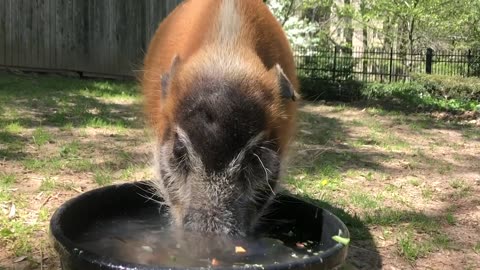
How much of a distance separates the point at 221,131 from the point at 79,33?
1163cm

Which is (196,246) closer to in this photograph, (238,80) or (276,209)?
(238,80)

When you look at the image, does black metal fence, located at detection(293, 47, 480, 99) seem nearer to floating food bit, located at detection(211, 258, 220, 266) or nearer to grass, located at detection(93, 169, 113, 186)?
grass, located at detection(93, 169, 113, 186)

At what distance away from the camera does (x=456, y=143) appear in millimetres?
8383

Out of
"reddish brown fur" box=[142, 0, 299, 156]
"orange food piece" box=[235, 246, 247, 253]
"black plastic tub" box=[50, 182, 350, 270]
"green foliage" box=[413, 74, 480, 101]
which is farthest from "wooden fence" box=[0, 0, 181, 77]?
"orange food piece" box=[235, 246, 247, 253]

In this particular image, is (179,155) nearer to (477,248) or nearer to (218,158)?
(218,158)

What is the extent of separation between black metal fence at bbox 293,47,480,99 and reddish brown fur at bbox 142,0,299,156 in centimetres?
1022

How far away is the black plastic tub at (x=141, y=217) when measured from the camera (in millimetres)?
2328

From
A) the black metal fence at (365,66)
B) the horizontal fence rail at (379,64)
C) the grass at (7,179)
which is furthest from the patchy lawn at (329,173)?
the horizontal fence rail at (379,64)

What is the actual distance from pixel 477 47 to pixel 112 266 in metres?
20.1

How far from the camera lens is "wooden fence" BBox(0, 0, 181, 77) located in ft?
39.5

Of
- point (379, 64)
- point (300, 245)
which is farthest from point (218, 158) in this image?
point (379, 64)

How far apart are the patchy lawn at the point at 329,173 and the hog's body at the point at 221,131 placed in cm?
113

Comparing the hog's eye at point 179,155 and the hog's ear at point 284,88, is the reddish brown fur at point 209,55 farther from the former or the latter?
the hog's eye at point 179,155

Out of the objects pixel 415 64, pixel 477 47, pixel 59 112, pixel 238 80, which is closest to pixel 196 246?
pixel 238 80
